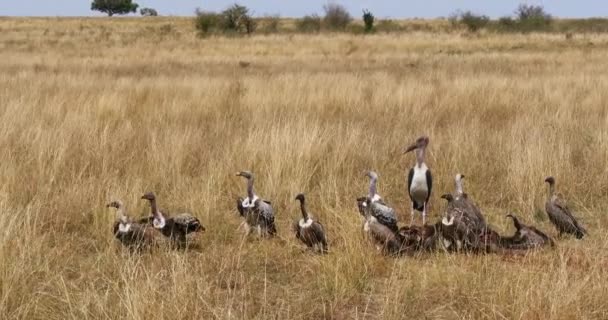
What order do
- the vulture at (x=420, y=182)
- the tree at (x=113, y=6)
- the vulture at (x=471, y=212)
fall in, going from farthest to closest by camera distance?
the tree at (x=113, y=6) < the vulture at (x=420, y=182) < the vulture at (x=471, y=212)

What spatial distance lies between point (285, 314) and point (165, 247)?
4.26 feet

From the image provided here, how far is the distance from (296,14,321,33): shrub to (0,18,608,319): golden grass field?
42895 millimetres

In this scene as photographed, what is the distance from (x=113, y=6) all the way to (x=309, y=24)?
61.4 m

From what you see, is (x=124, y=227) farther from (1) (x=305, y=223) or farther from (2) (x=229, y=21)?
(2) (x=229, y=21)

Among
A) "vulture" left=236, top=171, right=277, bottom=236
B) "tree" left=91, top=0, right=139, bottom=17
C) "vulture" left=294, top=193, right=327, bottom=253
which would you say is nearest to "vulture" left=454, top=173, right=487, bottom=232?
"vulture" left=294, top=193, right=327, bottom=253

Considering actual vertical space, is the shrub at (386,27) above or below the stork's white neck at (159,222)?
below

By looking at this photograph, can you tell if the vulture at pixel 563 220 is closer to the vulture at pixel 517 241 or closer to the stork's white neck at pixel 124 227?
the vulture at pixel 517 241

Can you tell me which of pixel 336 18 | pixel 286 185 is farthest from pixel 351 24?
pixel 286 185

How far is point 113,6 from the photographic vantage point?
11425 centimetres

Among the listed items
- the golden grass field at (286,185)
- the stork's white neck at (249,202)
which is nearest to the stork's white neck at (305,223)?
the golden grass field at (286,185)

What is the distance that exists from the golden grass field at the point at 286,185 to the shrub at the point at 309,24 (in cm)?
4290

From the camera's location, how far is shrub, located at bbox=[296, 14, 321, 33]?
5783 centimetres

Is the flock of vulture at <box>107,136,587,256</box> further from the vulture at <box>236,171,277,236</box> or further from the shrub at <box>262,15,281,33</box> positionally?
the shrub at <box>262,15,281,33</box>

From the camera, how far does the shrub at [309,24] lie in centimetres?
5783
